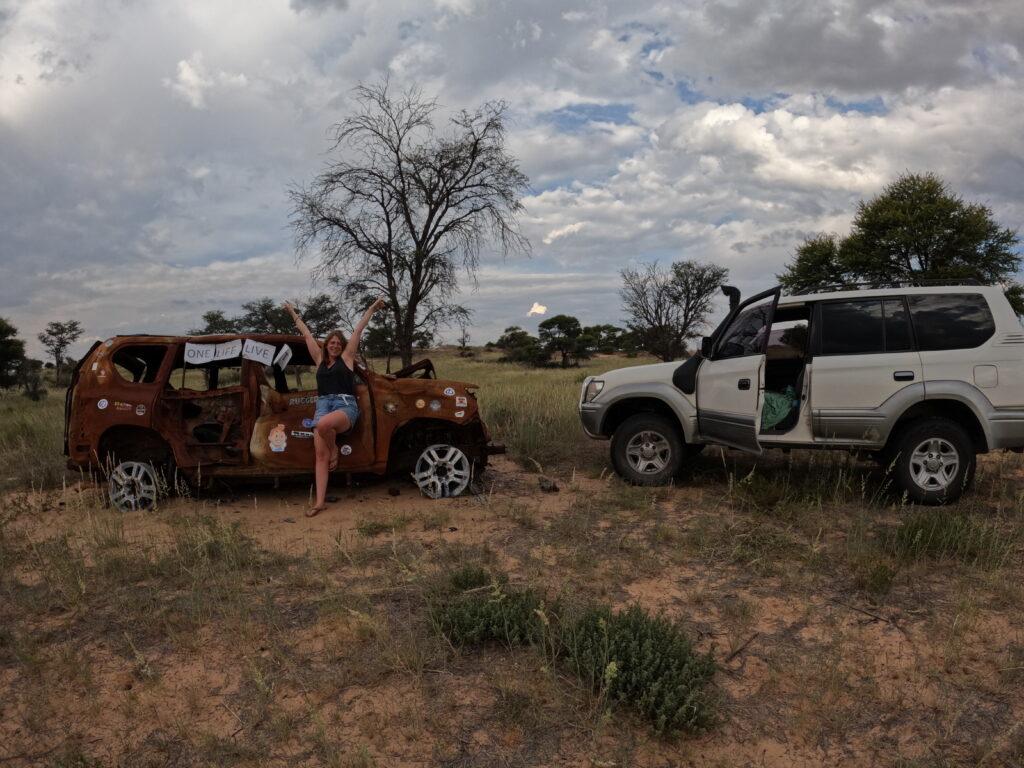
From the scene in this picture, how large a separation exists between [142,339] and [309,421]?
74.9 inches

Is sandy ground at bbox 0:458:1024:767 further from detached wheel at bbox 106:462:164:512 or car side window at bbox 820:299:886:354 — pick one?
car side window at bbox 820:299:886:354

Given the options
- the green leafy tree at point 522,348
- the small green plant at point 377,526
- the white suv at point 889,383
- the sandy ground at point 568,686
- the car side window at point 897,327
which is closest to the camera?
the sandy ground at point 568,686

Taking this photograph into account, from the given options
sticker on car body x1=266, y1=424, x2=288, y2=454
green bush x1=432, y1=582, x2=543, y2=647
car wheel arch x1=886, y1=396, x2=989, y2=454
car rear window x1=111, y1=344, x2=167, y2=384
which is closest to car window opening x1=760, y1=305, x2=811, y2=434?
car wheel arch x1=886, y1=396, x2=989, y2=454

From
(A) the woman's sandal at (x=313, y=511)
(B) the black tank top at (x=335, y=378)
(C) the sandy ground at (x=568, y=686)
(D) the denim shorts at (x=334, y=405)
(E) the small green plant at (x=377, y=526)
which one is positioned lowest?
(C) the sandy ground at (x=568, y=686)

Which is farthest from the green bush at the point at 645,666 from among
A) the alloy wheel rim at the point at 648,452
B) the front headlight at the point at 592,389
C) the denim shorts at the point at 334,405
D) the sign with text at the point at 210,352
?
the sign with text at the point at 210,352

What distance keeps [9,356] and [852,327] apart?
33608 mm

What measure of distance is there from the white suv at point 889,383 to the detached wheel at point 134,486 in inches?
216

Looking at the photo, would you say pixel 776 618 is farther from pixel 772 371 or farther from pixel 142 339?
pixel 142 339

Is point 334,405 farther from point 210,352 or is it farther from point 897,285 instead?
point 897,285

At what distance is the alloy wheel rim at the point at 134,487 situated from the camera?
6.73 meters

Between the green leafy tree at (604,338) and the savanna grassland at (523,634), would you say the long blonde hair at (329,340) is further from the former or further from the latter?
the green leafy tree at (604,338)

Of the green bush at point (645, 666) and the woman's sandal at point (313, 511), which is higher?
the woman's sandal at point (313, 511)

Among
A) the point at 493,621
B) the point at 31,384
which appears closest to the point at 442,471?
the point at 493,621

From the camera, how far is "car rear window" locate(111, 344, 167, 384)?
6.92m
